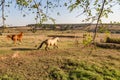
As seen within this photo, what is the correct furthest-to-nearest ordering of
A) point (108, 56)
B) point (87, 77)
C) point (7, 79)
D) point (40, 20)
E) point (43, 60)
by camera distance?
point (108, 56) < point (43, 60) < point (87, 77) < point (7, 79) < point (40, 20)

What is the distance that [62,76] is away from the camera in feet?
54.7

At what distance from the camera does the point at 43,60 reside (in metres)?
18.3

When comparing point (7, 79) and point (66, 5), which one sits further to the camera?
point (7, 79)

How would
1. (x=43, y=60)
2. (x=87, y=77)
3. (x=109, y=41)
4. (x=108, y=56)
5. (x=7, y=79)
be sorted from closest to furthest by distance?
(x=7, y=79) < (x=87, y=77) < (x=43, y=60) < (x=108, y=56) < (x=109, y=41)

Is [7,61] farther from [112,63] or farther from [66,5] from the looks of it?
[66,5]

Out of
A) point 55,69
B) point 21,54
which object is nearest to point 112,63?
point 55,69

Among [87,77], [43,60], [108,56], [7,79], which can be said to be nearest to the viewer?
[7,79]

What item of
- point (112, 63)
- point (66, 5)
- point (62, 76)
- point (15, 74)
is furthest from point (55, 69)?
point (66, 5)

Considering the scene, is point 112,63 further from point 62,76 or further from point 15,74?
point 15,74

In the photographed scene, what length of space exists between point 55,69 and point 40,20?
8.19 metres

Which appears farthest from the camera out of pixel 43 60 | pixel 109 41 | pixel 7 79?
pixel 109 41

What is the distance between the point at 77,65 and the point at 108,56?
2993 mm

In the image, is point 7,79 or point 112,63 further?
point 112,63

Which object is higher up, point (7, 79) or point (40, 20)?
point (40, 20)
